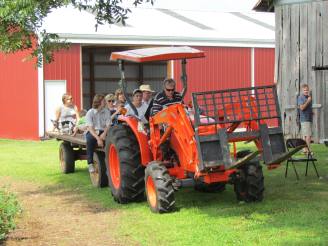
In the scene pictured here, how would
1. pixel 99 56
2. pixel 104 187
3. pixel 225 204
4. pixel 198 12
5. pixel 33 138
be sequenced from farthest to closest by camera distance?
pixel 198 12 → pixel 99 56 → pixel 33 138 → pixel 104 187 → pixel 225 204

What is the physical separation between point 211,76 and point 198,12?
581 cm

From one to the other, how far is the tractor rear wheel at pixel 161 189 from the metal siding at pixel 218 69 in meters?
16.6

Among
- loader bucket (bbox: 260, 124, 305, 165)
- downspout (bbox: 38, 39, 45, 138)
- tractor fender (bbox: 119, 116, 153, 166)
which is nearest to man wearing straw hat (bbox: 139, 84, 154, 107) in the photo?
tractor fender (bbox: 119, 116, 153, 166)

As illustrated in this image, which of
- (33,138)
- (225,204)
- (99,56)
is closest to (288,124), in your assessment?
(225,204)

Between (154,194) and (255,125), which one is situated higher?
(255,125)

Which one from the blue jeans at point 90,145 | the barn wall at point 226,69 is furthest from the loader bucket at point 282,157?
the barn wall at point 226,69

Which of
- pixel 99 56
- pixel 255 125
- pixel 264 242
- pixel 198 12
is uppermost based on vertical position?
pixel 198 12

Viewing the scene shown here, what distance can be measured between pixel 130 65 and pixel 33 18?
1915cm

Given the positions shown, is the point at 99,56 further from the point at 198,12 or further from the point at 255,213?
the point at 255,213

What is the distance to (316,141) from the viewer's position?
1655 centimetres

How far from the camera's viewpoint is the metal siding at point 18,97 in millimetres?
22781

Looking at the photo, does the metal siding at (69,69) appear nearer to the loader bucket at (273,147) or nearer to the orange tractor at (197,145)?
the orange tractor at (197,145)

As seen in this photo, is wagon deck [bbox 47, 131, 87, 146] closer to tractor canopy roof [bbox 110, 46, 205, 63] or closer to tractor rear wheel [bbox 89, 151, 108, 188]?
tractor rear wheel [bbox 89, 151, 108, 188]

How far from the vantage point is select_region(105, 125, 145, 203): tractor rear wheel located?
9.23 meters
